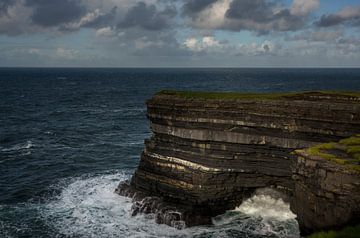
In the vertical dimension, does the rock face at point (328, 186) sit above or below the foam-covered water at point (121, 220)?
above

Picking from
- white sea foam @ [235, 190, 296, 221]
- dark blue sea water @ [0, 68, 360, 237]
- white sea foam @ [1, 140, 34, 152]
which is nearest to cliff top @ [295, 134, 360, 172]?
dark blue sea water @ [0, 68, 360, 237]

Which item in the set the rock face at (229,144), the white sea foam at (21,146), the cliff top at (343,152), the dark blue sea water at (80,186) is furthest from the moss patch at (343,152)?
the white sea foam at (21,146)

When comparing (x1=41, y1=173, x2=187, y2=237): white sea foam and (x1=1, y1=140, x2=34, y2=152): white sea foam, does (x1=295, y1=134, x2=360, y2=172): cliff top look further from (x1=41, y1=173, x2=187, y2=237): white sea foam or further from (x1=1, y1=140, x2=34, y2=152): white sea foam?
(x1=1, y1=140, x2=34, y2=152): white sea foam

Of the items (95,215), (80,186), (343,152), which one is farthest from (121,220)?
(343,152)

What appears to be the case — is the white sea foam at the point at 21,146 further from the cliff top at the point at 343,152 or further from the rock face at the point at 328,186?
the cliff top at the point at 343,152

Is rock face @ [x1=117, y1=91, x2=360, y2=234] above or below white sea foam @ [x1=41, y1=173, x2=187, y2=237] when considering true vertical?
above

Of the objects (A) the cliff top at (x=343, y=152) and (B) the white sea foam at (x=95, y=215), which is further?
(B) the white sea foam at (x=95, y=215)
